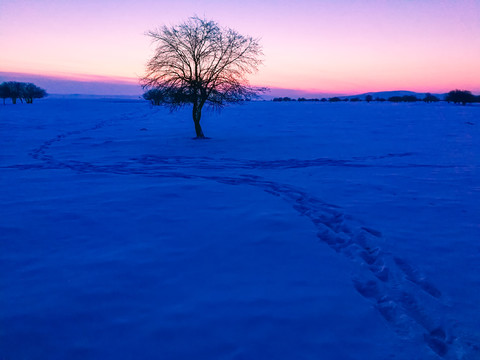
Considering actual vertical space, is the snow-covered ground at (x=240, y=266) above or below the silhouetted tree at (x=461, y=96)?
below

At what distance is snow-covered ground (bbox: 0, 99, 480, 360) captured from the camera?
2.97m

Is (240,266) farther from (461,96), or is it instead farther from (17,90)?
(17,90)

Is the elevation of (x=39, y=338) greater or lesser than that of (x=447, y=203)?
lesser

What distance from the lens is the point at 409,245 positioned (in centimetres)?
494

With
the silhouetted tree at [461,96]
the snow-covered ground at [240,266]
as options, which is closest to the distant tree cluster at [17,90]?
the snow-covered ground at [240,266]

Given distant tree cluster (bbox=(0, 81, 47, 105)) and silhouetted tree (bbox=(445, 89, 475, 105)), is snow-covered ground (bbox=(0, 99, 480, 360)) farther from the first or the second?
distant tree cluster (bbox=(0, 81, 47, 105))

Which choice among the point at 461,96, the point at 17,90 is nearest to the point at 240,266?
the point at 461,96

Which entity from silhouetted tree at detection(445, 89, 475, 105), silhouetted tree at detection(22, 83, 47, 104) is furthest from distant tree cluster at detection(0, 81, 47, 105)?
silhouetted tree at detection(445, 89, 475, 105)

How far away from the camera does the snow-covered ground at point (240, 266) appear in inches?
117

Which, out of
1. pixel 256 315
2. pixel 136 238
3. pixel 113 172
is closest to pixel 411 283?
pixel 256 315

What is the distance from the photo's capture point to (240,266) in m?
4.32

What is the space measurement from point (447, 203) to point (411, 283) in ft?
12.7

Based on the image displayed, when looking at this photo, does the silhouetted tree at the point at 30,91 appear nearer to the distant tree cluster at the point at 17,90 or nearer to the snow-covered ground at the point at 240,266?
the distant tree cluster at the point at 17,90

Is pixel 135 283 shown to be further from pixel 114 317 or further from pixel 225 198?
pixel 225 198
